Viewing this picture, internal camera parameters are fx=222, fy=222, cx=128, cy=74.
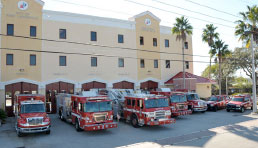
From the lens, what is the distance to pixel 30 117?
14.3m

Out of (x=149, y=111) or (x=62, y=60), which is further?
(x=62, y=60)

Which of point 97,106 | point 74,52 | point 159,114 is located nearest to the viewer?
point 97,106

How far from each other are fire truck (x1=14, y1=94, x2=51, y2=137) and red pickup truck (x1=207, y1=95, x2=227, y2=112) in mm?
18692

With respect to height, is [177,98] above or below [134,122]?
above

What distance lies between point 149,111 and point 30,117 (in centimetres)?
790

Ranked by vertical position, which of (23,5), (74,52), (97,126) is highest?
(23,5)

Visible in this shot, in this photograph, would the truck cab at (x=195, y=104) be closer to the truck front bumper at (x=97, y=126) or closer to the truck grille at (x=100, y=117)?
the truck front bumper at (x=97, y=126)

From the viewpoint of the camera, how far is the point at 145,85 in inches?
1264

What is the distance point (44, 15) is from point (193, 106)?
19600 millimetres

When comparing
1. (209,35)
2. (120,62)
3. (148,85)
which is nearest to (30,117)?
(120,62)

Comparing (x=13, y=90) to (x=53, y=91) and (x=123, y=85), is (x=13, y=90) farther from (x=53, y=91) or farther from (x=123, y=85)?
(x=123, y=85)

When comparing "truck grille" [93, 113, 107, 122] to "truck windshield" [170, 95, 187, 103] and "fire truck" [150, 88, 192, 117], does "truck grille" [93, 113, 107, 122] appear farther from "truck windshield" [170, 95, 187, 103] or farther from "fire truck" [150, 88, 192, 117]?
"truck windshield" [170, 95, 187, 103]

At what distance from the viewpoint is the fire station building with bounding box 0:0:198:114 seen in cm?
2373

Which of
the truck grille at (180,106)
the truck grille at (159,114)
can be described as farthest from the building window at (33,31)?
the truck grille at (180,106)
